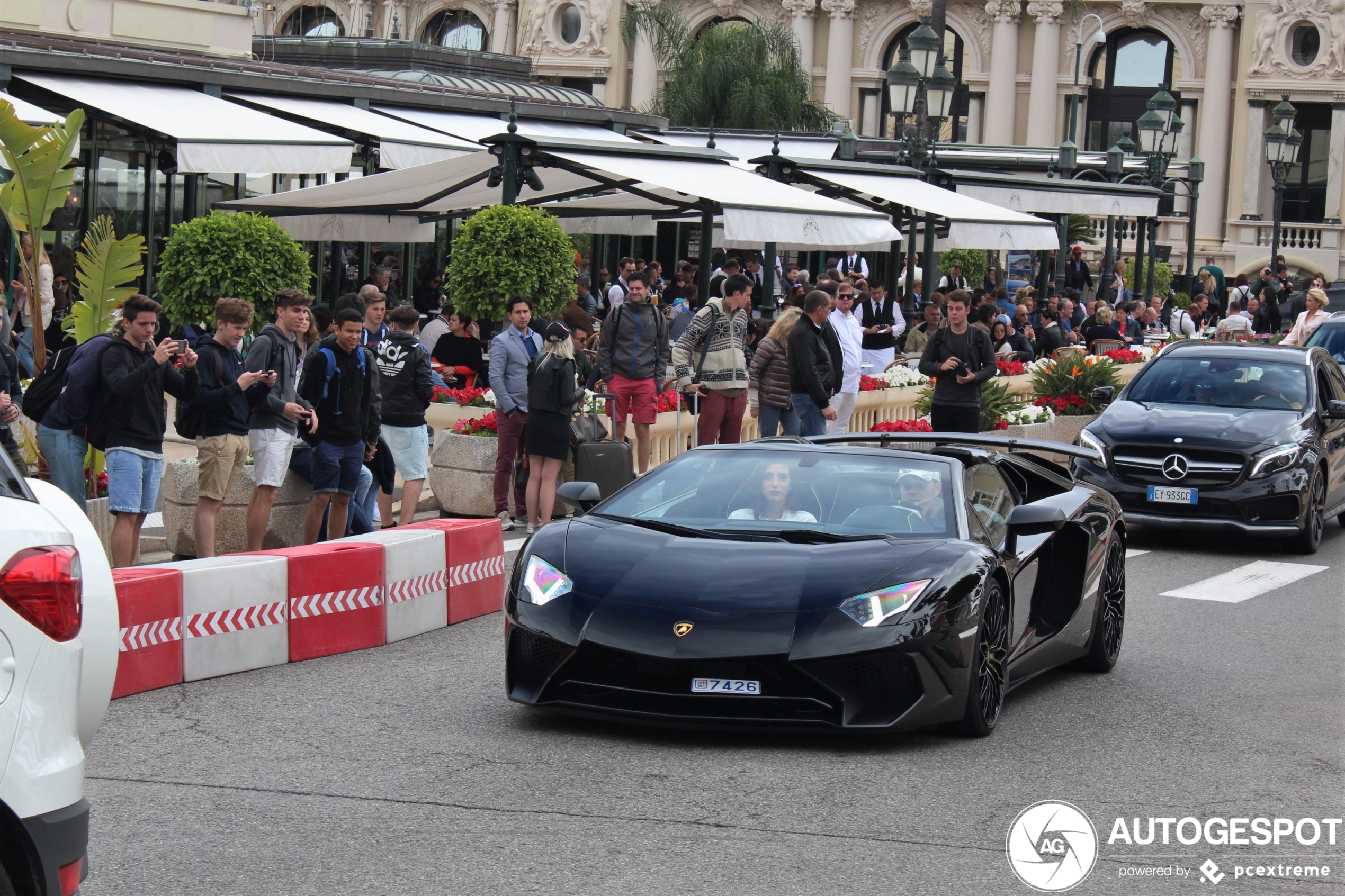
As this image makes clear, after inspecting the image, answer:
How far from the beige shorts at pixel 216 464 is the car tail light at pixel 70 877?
23.0ft

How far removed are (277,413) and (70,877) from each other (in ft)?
23.9

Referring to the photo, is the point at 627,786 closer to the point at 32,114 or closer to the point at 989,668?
the point at 989,668

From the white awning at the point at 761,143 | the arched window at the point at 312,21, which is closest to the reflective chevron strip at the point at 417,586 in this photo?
the white awning at the point at 761,143

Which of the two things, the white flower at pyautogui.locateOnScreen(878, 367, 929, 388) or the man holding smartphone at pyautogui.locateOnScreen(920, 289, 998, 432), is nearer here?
the man holding smartphone at pyautogui.locateOnScreen(920, 289, 998, 432)

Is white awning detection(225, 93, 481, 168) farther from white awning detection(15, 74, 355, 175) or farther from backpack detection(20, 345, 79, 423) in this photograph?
backpack detection(20, 345, 79, 423)

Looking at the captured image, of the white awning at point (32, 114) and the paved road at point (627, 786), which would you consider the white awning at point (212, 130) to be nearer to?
the white awning at point (32, 114)

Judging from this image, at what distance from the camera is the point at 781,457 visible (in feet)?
27.8

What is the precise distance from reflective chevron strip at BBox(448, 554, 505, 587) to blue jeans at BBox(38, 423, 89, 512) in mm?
2223

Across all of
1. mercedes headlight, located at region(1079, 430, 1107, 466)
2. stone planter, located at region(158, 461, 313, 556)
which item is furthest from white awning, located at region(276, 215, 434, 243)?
mercedes headlight, located at region(1079, 430, 1107, 466)

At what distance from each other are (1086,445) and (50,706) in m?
12.4

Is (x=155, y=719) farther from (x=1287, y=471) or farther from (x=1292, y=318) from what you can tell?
(x=1292, y=318)

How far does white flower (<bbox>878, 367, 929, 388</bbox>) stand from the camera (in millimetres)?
20562

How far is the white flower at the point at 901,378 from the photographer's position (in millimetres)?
20562

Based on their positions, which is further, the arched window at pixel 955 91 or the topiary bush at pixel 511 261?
the arched window at pixel 955 91
